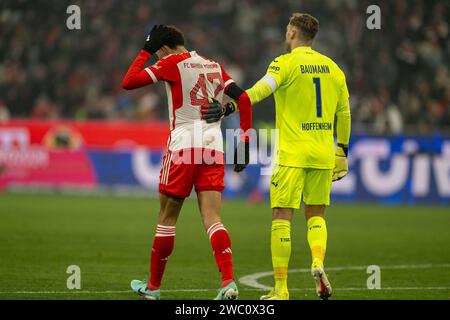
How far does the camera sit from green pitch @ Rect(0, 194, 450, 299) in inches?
346

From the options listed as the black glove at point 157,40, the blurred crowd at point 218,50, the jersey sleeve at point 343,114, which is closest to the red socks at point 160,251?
the black glove at point 157,40

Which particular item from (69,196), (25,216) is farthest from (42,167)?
(25,216)

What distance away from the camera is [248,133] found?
7.89 m

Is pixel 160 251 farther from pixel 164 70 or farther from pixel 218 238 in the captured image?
pixel 164 70

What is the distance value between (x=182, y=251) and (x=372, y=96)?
35.9 feet

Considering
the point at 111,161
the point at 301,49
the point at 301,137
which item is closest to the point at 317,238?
the point at 301,137

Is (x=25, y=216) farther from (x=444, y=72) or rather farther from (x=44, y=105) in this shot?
(x=444, y=72)

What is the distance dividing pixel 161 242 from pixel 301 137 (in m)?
1.43

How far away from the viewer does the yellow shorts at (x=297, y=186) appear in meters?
8.02

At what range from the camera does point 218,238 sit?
307 inches

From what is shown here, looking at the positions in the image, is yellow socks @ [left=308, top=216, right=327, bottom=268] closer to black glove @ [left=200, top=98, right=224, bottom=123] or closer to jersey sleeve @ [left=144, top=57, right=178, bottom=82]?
black glove @ [left=200, top=98, right=224, bottom=123]

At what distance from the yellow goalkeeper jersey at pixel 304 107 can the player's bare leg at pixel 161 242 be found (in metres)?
0.96

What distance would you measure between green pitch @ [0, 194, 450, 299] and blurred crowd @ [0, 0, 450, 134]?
12.0ft

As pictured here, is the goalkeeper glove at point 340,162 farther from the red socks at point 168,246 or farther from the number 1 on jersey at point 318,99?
the red socks at point 168,246
